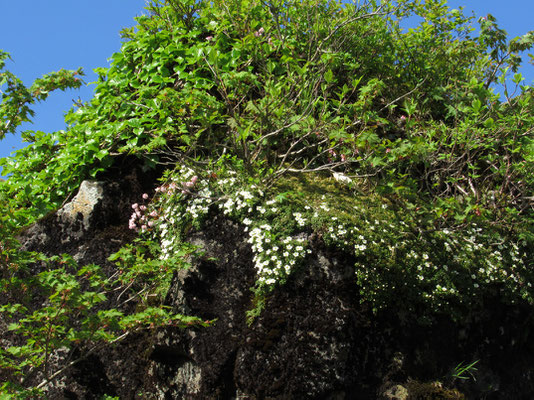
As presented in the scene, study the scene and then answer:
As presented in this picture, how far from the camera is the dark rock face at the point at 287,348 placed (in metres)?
4.03

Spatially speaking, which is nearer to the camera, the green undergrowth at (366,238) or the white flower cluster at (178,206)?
the green undergrowth at (366,238)

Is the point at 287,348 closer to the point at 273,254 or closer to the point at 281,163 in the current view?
the point at 273,254

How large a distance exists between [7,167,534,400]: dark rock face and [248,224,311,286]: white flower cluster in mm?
102

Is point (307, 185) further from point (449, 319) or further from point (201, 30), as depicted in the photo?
point (201, 30)

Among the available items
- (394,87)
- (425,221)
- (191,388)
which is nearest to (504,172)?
(425,221)

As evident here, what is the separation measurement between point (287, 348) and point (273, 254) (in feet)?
2.74

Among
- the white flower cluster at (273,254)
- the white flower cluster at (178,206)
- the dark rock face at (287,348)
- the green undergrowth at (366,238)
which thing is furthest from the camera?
the white flower cluster at (178,206)

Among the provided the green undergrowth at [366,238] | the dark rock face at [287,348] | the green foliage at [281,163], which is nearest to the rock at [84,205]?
the green foliage at [281,163]

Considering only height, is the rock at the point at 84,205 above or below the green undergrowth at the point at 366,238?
above

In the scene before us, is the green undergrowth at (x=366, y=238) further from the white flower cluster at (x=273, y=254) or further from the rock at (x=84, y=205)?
the rock at (x=84, y=205)

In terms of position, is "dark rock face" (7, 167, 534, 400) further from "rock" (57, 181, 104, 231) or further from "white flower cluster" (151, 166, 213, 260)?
"rock" (57, 181, 104, 231)

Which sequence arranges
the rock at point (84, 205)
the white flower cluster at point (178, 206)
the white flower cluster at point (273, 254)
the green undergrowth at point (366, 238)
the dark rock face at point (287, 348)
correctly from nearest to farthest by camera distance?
the dark rock face at point (287, 348) → the white flower cluster at point (273, 254) → the green undergrowth at point (366, 238) → the white flower cluster at point (178, 206) → the rock at point (84, 205)

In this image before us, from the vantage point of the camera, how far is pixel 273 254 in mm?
4398

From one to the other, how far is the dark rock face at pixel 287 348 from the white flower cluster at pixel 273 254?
10cm
